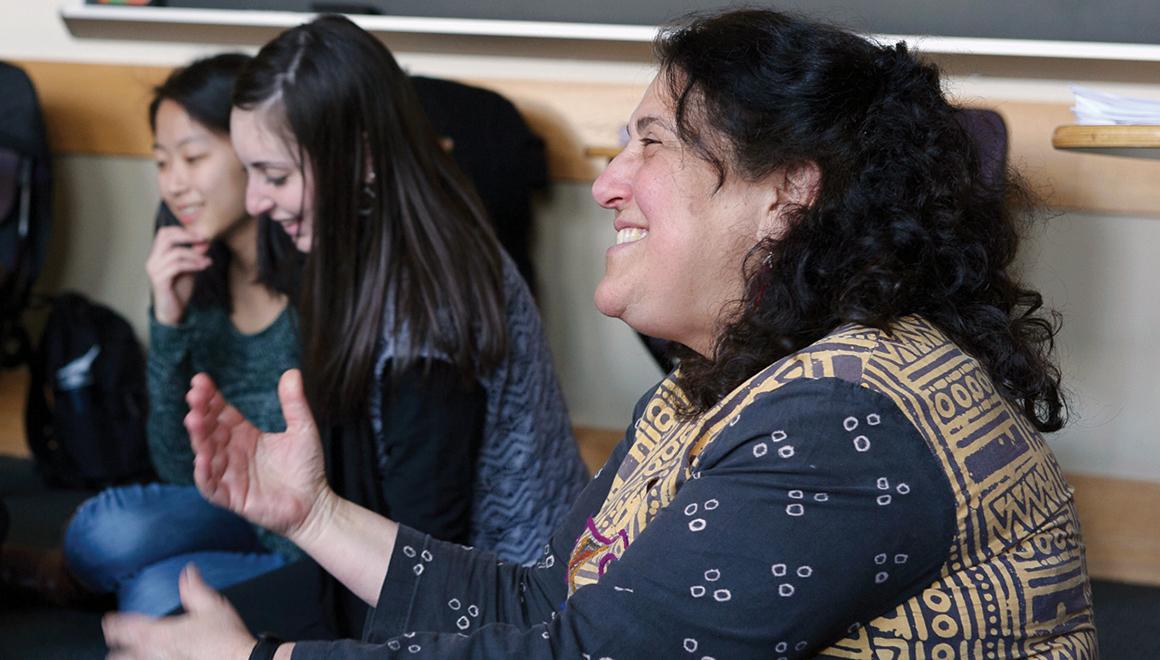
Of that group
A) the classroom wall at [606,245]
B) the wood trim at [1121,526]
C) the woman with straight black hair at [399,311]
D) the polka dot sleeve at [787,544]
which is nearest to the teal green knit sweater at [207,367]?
the woman with straight black hair at [399,311]

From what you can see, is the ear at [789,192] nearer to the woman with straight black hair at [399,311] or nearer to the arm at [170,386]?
the woman with straight black hair at [399,311]

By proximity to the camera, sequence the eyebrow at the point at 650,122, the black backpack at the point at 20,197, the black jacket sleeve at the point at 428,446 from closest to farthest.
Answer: the eyebrow at the point at 650,122
the black jacket sleeve at the point at 428,446
the black backpack at the point at 20,197

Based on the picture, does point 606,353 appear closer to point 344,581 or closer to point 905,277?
point 344,581

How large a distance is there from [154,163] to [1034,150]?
205cm

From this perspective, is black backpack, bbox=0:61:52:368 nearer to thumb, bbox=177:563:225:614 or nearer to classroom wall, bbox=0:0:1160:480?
classroom wall, bbox=0:0:1160:480

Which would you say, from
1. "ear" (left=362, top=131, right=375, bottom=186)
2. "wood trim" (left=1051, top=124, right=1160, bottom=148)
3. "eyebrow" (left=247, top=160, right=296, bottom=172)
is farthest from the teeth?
"wood trim" (left=1051, top=124, right=1160, bottom=148)

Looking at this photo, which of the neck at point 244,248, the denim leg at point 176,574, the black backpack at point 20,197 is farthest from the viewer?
the black backpack at point 20,197

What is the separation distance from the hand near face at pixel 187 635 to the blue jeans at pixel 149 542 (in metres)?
0.99

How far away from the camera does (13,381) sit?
3129 mm

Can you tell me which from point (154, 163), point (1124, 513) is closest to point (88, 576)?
point (154, 163)

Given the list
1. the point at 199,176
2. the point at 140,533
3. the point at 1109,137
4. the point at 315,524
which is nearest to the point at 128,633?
the point at 315,524

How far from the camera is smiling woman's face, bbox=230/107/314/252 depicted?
169cm

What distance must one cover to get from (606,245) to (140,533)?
1189 mm

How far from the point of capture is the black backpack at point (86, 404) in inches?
107
